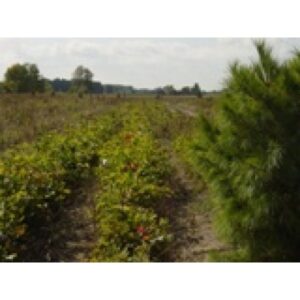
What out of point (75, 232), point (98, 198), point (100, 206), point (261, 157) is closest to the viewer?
point (261, 157)

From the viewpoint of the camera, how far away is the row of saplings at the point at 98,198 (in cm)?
505

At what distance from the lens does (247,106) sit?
3.79 meters

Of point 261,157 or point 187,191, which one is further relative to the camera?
point 187,191

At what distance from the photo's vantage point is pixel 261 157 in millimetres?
3693

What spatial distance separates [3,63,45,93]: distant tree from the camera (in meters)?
48.8

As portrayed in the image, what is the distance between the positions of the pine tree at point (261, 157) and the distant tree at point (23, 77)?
46081 millimetres

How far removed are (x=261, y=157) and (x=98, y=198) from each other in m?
3.38

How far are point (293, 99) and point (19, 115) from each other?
12869 mm

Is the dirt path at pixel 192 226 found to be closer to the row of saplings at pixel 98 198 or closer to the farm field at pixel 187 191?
the farm field at pixel 187 191

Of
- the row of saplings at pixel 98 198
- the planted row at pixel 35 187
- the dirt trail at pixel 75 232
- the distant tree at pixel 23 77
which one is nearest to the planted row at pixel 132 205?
the row of saplings at pixel 98 198

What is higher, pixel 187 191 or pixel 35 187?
pixel 35 187

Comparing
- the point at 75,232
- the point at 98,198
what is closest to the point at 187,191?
the point at 98,198

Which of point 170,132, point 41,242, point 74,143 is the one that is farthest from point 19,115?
point 41,242

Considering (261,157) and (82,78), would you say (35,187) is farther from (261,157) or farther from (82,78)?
(82,78)
